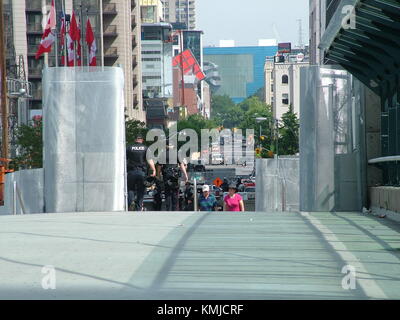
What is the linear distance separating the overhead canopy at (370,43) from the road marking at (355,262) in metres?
2.80

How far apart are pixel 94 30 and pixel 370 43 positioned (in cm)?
8688

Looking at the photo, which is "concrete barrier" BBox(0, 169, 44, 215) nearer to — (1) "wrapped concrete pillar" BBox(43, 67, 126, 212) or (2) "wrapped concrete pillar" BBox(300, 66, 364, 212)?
(1) "wrapped concrete pillar" BBox(43, 67, 126, 212)

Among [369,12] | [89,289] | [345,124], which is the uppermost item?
[369,12]

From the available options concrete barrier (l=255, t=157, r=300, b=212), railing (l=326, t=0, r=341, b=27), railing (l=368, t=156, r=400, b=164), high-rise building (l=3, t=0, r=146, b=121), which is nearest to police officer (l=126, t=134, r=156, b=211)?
railing (l=368, t=156, r=400, b=164)

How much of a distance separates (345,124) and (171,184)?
313 inches

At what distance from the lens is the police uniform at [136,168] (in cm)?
2070

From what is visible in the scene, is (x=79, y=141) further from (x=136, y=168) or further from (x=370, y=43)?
(x=370, y=43)

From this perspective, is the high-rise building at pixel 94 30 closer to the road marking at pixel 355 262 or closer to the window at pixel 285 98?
the window at pixel 285 98

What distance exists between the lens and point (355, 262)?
9.73 metres

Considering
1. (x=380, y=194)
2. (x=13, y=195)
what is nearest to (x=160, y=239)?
(x=380, y=194)

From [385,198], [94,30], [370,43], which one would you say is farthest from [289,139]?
[370,43]

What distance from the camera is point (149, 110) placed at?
16688cm

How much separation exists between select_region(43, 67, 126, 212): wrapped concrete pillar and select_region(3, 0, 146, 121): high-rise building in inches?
2730

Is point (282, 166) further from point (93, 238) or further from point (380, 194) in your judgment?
point (93, 238)
